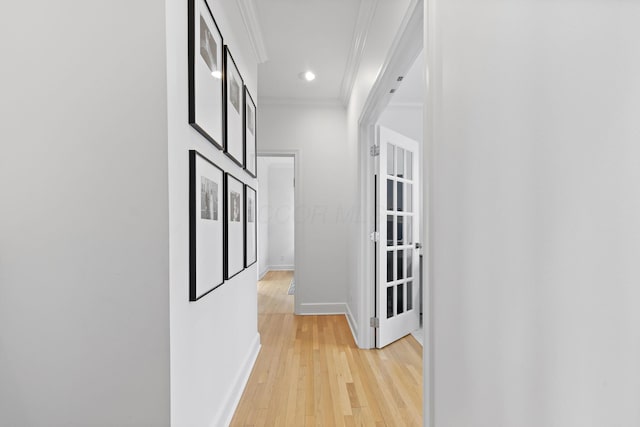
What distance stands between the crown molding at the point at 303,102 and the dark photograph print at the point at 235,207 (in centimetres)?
228

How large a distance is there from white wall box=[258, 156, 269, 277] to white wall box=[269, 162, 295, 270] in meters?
0.15

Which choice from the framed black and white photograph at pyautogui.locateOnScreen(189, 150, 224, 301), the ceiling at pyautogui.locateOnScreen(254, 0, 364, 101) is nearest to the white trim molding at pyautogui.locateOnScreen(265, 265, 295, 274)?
the ceiling at pyautogui.locateOnScreen(254, 0, 364, 101)

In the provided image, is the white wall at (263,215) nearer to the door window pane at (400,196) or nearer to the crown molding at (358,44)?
the crown molding at (358,44)

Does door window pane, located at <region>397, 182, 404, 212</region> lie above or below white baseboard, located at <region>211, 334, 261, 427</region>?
above

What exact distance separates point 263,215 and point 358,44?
5145 mm

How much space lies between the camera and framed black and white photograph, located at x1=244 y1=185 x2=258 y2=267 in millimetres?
2236

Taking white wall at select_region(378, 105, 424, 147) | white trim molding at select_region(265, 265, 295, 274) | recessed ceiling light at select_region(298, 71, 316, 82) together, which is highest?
recessed ceiling light at select_region(298, 71, 316, 82)

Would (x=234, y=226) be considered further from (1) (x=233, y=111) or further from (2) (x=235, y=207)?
(1) (x=233, y=111)
